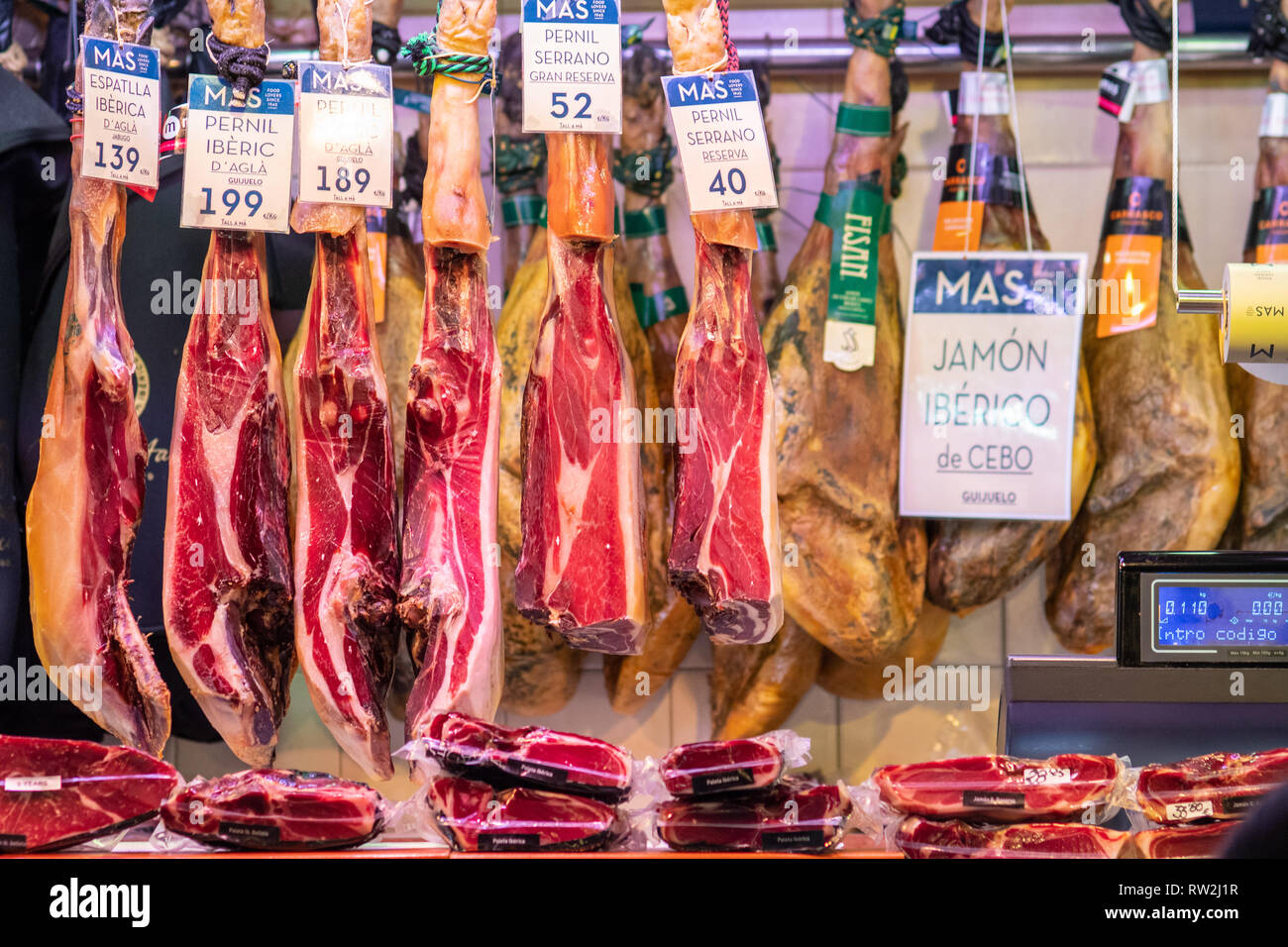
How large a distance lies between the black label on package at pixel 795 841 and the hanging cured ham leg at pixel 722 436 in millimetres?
389

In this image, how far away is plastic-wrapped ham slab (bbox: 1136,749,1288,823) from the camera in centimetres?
189

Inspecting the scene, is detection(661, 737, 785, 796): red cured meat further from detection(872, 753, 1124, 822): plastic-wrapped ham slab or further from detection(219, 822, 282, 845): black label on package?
detection(219, 822, 282, 845): black label on package

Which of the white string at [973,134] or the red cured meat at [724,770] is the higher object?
the white string at [973,134]

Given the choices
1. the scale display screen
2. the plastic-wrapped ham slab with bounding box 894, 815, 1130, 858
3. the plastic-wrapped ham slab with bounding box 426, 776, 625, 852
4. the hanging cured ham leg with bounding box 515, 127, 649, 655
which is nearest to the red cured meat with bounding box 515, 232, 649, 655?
the hanging cured ham leg with bounding box 515, 127, 649, 655

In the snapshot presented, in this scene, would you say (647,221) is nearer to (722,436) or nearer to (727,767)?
(722,436)

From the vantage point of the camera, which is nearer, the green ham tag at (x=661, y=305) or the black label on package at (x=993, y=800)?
the black label on package at (x=993, y=800)

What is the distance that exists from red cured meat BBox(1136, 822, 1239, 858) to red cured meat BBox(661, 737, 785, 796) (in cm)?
55

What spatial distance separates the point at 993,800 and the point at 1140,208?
1586 mm

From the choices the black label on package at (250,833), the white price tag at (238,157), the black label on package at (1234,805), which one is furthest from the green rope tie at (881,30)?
the black label on package at (250,833)

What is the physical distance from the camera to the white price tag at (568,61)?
2111mm

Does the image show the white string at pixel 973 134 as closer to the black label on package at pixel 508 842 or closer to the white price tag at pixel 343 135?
the white price tag at pixel 343 135

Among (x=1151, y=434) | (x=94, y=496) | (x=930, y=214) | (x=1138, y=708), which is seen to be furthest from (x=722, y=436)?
(x=930, y=214)

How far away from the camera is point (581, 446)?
2.20 m

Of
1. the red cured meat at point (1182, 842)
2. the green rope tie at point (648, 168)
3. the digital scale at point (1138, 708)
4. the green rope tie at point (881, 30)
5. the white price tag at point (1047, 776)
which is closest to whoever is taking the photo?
the red cured meat at point (1182, 842)
